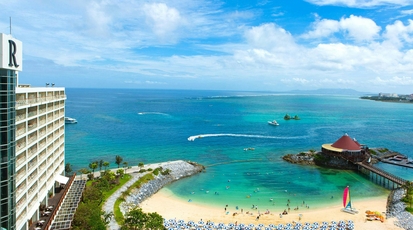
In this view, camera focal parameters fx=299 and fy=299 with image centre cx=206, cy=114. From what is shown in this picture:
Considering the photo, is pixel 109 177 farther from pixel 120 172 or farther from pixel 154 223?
pixel 154 223

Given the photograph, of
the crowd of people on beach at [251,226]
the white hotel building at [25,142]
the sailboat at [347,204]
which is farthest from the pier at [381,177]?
the white hotel building at [25,142]

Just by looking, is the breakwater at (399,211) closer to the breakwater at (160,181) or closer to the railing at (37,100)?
the breakwater at (160,181)

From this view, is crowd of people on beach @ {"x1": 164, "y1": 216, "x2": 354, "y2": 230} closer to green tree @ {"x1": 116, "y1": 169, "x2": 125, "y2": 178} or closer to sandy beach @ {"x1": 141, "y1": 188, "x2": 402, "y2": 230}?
sandy beach @ {"x1": 141, "y1": 188, "x2": 402, "y2": 230}

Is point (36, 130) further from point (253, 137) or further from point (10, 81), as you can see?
point (253, 137)

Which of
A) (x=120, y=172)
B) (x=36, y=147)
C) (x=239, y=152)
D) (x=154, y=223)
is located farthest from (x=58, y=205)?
(x=239, y=152)

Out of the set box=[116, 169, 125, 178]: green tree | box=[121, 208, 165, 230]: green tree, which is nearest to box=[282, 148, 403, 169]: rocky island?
box=[116, 169, 125, 178]: green tree

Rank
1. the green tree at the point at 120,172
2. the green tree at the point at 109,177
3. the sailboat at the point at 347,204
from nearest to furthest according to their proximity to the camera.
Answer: the sailboat at the point at 347,204 < the green tree at the point at 109,177 < the green tree at the point at 120,172

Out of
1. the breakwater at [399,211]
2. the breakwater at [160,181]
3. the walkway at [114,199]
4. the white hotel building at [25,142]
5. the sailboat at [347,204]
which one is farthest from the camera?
the breakwater at [160,181]
